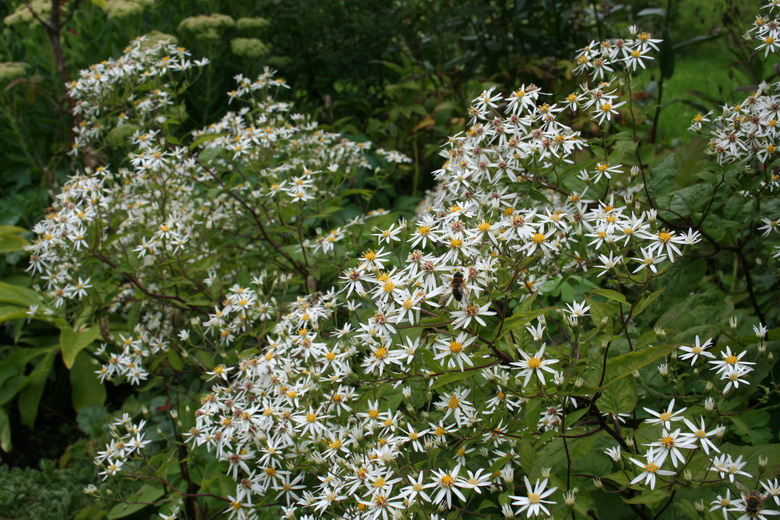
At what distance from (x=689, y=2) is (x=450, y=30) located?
470 cm

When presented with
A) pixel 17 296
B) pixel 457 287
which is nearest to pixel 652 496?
pixel 457 287

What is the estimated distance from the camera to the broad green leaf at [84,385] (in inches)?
132

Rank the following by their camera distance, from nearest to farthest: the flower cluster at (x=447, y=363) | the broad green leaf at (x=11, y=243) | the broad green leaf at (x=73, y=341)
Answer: the flower cluster at (x=447, y=363)
the broad green leaf at (x=73, y=341)
the broad green leaf at (x=11, y=243)

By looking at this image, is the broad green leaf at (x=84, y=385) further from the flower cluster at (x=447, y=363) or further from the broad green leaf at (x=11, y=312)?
the flower cluster at (x=447, y=363)

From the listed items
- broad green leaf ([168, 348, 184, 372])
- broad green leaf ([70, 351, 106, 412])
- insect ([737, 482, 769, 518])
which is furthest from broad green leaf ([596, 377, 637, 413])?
broad green leaf ([70, 351, 106, 412])

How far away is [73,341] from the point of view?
3172mm

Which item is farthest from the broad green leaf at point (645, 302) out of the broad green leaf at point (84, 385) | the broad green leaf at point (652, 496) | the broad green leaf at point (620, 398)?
the broad green leaf at point (84, 385)

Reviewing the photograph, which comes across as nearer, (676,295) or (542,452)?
(542,452)

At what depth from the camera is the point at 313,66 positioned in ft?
18.1

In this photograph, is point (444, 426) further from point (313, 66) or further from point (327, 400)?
point (313, 66)

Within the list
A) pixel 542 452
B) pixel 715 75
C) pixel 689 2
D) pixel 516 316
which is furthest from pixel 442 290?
pixel 689 2

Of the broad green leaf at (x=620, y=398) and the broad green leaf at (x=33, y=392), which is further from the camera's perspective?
the broad green leaf at (x=33, y=392)

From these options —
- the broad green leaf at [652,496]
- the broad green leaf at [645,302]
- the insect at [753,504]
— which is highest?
the broad green leaf at [645,302]

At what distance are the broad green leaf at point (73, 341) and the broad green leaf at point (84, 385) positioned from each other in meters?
0.22
